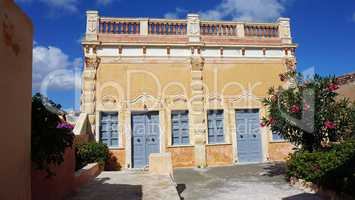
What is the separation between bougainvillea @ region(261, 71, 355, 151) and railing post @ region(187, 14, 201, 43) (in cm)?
530

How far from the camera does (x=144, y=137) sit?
36.3ft

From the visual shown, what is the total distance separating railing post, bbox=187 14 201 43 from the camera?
38.9 feet

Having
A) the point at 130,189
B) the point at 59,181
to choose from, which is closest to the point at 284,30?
the point at 130,189

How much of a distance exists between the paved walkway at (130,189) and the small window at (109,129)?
380 centimetres

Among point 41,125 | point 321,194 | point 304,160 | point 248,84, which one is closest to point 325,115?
point 304,160

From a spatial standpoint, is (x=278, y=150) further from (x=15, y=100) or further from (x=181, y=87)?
(x=15, y=100)

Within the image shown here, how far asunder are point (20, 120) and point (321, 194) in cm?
618

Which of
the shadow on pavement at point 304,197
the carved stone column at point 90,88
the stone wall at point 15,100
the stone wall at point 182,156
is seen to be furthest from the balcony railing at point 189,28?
the stone wall at point 15,100

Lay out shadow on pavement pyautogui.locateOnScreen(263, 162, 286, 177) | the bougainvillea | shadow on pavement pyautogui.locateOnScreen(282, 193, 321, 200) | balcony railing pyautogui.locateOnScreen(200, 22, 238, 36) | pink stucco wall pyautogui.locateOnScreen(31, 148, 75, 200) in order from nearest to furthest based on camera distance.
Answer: pink stucco wall pyautogui.locateOnScreen(31, 148, 75, 200), shadow on pavement pyautogui.locateOnScreen(282, 193, 321, 200), the bougainvillea, shadow on pavement pyautogui.locateOnScreen(263, 162, 286, 177), balcony railing pyautogui.locateOnScreen(200, 22, 238, 36)

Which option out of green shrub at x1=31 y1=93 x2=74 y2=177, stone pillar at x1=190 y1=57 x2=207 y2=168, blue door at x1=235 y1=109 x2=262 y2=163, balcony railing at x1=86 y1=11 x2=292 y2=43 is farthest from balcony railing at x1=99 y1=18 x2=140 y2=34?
green shrub at x1=31 y1=93 x2=74 y2=177

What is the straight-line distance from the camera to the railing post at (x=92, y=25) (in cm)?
1115

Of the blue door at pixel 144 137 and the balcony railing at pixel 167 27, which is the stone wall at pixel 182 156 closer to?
the blue door at pixel 144 137

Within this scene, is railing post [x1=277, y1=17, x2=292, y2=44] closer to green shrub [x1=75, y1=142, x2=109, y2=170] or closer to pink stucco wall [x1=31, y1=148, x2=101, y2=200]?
green shrub [x1=75, y1=142, x2=109, y2=170]

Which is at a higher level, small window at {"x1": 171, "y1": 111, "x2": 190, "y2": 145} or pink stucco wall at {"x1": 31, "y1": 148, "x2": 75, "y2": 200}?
small window at {"x1": 171, "y1": 111, "x2": 190, "y2": 145}
